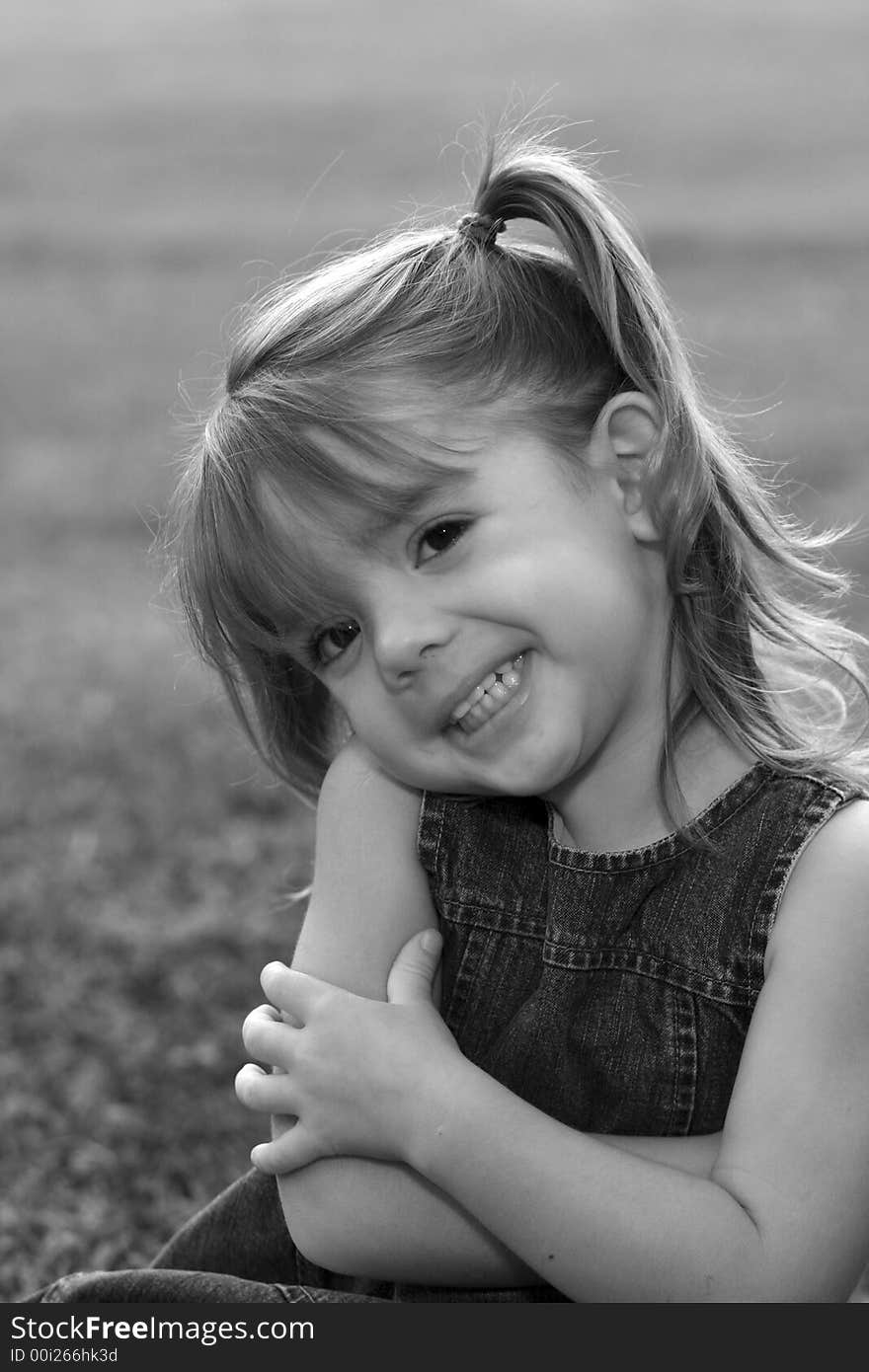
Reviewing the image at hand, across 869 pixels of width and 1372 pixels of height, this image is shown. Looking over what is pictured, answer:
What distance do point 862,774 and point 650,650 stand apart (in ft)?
0.90

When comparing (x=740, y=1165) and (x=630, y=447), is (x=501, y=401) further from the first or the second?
(x=740, y=1165)

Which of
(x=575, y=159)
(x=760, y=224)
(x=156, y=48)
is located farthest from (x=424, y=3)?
(x=575, y=159)

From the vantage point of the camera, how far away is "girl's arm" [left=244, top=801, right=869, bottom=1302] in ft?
5.85

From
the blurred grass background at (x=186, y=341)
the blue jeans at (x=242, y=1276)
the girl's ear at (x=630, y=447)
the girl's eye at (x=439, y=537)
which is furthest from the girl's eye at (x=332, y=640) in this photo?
the blurred grass background at (x=186, y=341)

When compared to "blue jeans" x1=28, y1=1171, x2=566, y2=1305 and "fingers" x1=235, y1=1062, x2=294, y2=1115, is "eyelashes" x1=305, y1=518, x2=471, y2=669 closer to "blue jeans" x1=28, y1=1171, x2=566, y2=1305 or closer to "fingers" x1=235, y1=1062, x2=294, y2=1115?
"fingers" x1=235, y1=1062, x2=294, y2=1115

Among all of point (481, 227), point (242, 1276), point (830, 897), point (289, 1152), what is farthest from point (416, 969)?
point (481, 227)

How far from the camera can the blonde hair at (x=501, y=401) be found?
6.49 feet

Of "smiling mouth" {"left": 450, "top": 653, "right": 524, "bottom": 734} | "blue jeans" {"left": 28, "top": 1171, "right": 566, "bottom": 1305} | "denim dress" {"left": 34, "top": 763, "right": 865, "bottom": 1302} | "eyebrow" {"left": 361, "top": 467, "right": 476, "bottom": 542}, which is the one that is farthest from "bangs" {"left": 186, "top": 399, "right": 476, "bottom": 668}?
"blue jeans" {"left": 28, "top": 1171, "right": 566, "bottom": 1305}

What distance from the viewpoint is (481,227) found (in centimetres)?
219

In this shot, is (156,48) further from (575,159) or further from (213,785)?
(575,159)

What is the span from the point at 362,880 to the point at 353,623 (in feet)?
1.07

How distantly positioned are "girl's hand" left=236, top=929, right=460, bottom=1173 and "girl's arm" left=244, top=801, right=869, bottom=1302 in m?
0.02

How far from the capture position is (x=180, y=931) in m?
3.88

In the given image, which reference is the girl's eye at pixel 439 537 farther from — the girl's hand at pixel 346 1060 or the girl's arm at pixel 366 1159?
the girl's hand at pixel 346 1060
